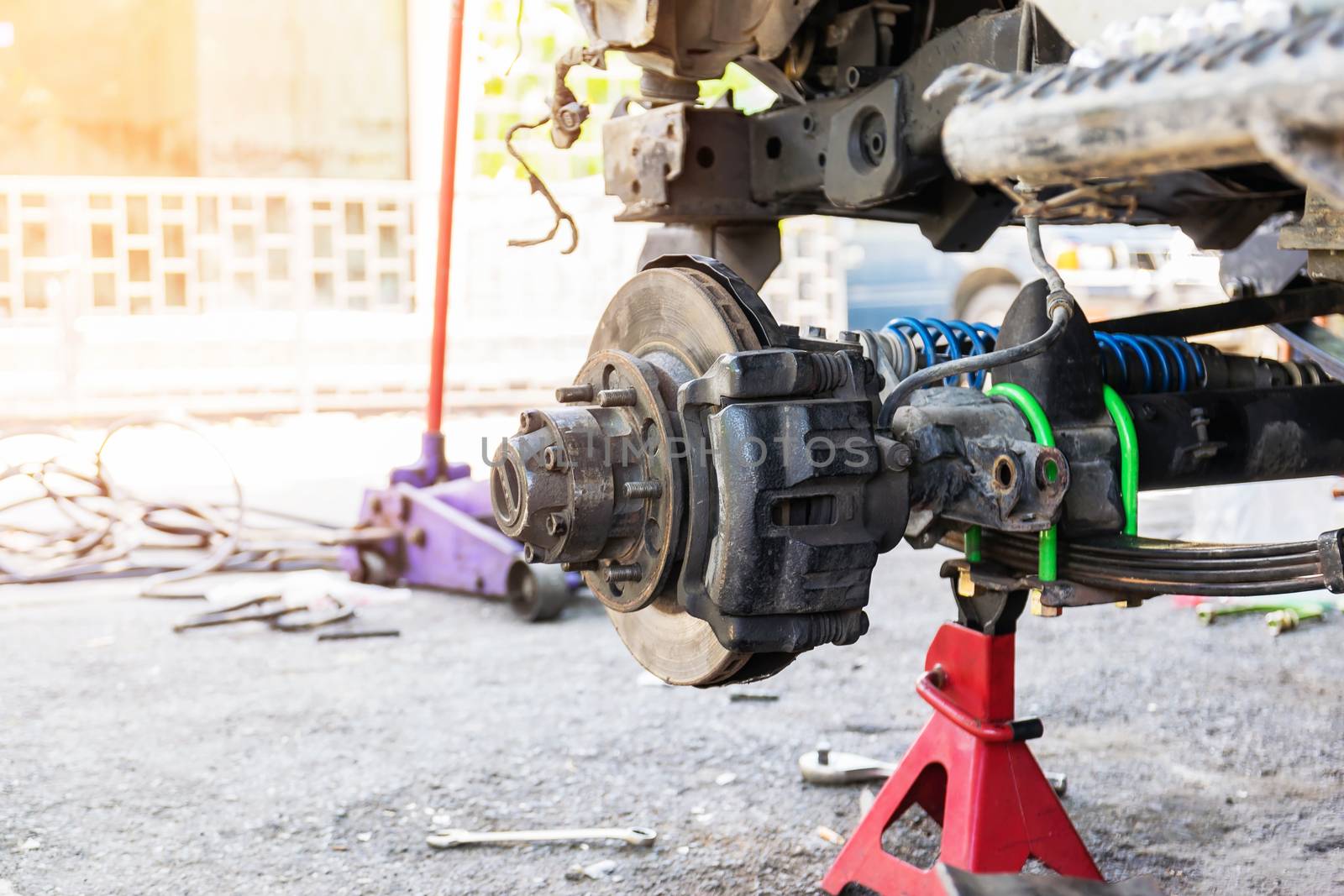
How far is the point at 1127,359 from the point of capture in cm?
184

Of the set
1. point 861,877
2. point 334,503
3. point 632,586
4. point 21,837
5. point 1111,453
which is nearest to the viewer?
point 632,586

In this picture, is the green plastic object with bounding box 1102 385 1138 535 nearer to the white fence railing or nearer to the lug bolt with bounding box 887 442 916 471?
the lug bolt with bounding box 887 442 916 471

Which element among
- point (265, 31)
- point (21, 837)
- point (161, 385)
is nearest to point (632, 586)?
point (21, 837)

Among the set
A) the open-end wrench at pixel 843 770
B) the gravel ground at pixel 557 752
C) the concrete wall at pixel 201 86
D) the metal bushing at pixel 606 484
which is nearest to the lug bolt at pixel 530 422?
the metal bushing at pixel 606 484

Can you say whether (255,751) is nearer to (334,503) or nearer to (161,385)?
→ (334,503)

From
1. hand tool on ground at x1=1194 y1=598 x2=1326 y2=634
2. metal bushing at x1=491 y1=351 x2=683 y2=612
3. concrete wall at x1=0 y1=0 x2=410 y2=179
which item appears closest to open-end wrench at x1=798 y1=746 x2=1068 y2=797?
metal bushing at x1=491 y1=351 x2=683 y2=612

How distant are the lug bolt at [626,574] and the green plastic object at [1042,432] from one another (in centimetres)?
49

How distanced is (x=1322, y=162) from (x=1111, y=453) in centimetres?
89

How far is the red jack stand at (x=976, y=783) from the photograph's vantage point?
72.8 inches

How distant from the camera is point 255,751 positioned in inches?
103

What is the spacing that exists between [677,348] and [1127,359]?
2.25ft

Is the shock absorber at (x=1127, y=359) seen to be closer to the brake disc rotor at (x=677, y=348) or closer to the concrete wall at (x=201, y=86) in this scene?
the brake disc rotor at (x=677, y=348)

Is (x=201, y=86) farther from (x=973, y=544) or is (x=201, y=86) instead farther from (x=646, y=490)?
(x=646, y=490)

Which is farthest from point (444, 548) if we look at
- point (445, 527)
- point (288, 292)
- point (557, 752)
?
point (288, 292)
